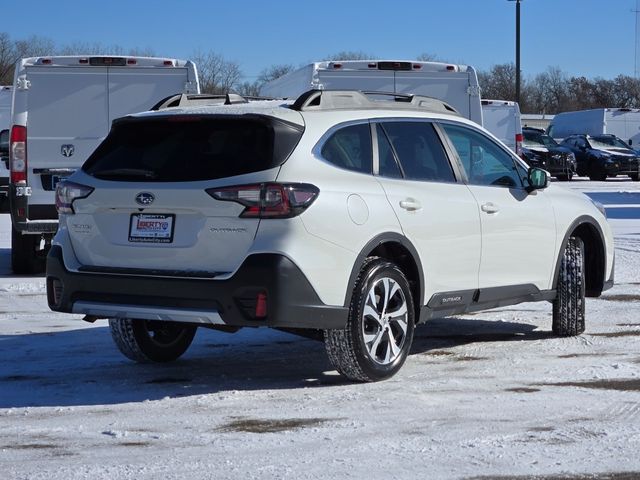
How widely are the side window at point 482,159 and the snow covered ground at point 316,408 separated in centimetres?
121

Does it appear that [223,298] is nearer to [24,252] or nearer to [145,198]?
[145,198]

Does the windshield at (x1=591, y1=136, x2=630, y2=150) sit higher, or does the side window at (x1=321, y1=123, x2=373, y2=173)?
the side window at (x1=321, y1=123, x2=373, y2=173)

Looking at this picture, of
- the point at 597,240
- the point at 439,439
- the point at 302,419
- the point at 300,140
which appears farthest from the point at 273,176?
the point at 597,240

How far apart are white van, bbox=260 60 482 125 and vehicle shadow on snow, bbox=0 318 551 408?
5532mm

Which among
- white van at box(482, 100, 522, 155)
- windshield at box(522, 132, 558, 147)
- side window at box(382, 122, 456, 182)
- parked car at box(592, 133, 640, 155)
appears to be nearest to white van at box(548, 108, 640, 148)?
parked car at box(592, 133, 640, 155)

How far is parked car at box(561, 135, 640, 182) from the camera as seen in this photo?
1559 inches

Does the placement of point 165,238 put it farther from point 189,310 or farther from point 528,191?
point 528,191

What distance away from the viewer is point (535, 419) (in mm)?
6344

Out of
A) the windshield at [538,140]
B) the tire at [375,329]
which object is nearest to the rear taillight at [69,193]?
the tire at [375,329]

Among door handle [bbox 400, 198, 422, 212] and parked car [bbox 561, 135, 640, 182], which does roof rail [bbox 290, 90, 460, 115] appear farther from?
parked car [bbox 561, 135, 640, 182]

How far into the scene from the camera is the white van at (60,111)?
13023 millimetres

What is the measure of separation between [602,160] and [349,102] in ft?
109

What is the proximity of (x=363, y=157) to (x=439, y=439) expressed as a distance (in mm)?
2163

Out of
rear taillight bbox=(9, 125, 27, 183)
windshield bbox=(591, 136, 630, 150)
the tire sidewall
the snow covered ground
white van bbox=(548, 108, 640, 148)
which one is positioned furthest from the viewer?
white van bbox=(548, 108, 640, 148)
